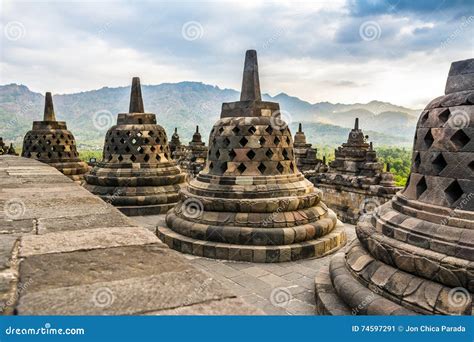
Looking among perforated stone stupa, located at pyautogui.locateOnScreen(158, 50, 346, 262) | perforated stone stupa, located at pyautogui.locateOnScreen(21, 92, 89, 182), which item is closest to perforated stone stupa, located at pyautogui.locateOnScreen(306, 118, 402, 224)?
perforated stone stupa, located at pyautogui.locateOnScreen(158, 50, 346, 262)

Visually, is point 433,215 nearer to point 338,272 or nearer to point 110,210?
point 338,272

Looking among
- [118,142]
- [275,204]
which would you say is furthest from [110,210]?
[118,142]

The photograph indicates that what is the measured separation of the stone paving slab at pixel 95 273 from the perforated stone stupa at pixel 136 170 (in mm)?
6759

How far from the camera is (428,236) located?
10.8 feet

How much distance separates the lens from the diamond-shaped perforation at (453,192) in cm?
342

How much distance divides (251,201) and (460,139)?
341cm

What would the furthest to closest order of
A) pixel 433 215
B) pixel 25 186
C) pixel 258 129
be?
pixel 258 129, pixel 25 186, pixel 433 215

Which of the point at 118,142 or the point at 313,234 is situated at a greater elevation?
the point at 118,142

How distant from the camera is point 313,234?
618 centimetres

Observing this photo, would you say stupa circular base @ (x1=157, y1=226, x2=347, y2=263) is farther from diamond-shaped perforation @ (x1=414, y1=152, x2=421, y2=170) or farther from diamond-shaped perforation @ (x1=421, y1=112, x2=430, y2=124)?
diamond-shaped perforation @ (x1=421, y1=112, x2=430, y2=124)

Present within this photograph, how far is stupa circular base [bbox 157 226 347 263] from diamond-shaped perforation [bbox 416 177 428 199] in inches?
96.3

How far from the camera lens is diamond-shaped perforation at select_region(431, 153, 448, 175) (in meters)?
3.60

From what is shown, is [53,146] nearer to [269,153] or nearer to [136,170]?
[136,170]

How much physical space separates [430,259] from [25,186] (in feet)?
14.9
